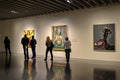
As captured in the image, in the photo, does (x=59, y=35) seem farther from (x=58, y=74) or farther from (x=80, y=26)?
(x=58, y=74)

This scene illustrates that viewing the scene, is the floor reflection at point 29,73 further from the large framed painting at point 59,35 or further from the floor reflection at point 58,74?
the large framed painting at point 59,35

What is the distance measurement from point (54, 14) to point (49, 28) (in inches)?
48.6

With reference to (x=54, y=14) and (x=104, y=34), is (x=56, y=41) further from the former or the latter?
(x=104, y=34)

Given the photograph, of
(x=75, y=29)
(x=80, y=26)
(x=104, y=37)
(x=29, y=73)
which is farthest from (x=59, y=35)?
(x=29, y=73)

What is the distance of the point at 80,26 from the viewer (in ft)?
38.9

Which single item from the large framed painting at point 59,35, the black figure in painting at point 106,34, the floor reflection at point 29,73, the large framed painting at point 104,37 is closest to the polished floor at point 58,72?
the floor reflection at point 29,73

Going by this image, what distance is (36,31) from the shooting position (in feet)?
47.2

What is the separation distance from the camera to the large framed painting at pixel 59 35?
503 inches

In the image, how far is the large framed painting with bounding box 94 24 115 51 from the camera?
415 inches

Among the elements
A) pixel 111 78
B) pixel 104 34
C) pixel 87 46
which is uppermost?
pixel 104 34

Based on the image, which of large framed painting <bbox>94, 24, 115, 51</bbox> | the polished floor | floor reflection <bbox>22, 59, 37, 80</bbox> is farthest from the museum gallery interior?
floor reflection <bbox>22, 59, 37, 80</bbox>

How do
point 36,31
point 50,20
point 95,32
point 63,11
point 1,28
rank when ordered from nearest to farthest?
point 95,32 < point 63,11 < point 50,20 < point 36,31 < point 1,28

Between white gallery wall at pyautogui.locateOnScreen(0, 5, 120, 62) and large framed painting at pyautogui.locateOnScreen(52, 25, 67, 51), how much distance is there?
31 centimetres

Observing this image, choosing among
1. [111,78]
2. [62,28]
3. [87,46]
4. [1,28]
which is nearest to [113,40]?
[87,46]
